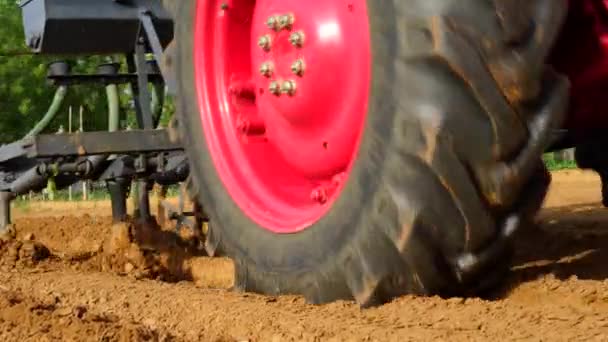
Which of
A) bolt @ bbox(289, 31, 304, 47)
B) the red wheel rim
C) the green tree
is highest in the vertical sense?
bolt @ bbox(289, 31, 304, 47)

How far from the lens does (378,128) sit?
2352 millimetres

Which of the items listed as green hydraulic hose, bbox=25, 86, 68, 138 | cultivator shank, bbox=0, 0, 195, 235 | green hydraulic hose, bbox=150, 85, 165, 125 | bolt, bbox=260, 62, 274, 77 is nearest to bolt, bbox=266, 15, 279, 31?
bolt, bbox=260, 62, 274, 77

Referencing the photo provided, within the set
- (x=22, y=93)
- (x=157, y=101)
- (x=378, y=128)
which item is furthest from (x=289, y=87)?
(x=22, y=93)

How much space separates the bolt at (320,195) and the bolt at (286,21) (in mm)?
461

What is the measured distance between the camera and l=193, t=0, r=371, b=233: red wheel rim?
2.66m

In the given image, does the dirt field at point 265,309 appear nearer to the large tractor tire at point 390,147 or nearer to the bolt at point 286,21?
the large tractor tire at point 390,147

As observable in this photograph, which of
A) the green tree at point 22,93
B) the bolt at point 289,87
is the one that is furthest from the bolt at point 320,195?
the green tree at point 22,93

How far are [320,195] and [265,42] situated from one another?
0.49m

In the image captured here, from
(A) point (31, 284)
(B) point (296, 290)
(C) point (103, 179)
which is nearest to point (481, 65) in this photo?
(B) point (296, 290)

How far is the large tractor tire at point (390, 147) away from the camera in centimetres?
218

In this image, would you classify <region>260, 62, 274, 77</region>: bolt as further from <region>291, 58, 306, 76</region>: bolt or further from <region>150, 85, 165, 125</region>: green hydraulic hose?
<region>150, 85, 165, 125</region>: green hydraulic hose

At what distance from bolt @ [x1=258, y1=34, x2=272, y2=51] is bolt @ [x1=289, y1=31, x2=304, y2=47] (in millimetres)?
157

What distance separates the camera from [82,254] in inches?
179

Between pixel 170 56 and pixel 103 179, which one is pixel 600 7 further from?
pixel 103 179
